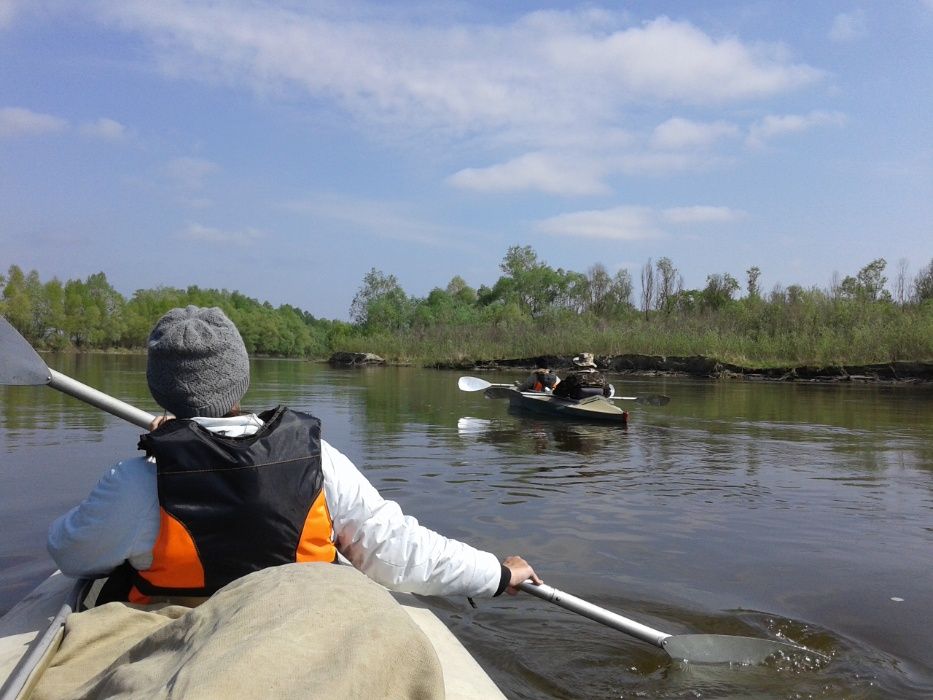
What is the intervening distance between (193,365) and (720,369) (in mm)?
33667

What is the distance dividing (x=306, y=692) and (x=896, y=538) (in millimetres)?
5799

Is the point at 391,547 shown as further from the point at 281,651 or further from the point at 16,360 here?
the point at 16,360

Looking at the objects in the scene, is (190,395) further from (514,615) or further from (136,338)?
(136,338)

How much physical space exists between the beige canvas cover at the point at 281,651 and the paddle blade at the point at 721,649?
2.12m

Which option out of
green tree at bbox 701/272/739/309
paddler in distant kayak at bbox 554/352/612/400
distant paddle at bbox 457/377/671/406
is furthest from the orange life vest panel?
green tree at bbox 701/272/739/309

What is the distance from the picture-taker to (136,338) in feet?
242

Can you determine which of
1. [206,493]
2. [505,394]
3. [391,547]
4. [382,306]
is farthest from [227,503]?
[382,306]

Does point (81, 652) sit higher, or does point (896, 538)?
point (81, 652)

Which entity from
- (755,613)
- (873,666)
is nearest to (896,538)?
(755,613)

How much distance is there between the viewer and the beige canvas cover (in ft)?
4.45

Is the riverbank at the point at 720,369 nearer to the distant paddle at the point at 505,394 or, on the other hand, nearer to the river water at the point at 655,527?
the distant paddle at the point at 505,394

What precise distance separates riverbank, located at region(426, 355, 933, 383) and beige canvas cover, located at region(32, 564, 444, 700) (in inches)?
1226

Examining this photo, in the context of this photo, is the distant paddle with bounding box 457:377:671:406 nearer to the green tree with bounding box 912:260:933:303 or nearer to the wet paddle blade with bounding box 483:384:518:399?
the wet paddle blade with bounding box 483:384:518:399

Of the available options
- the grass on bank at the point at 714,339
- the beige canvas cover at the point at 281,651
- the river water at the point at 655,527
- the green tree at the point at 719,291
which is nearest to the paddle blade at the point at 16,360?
the river water at the point at 655,527
